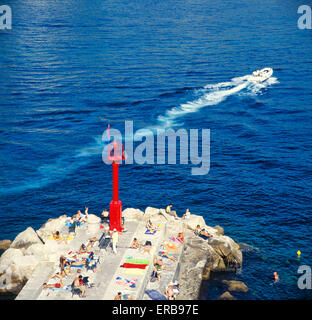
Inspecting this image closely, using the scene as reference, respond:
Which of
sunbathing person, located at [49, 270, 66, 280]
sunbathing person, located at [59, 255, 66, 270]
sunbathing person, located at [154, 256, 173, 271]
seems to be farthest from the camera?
sunbathing person, located at [154, 256, 173, 271]

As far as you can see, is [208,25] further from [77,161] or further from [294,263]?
[294,263]

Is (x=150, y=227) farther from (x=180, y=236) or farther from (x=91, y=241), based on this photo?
(x=91, y=241)

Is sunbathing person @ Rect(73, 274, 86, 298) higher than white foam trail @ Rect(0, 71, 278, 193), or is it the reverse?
white foam trail @ Rect(0, 71, 278, 193)

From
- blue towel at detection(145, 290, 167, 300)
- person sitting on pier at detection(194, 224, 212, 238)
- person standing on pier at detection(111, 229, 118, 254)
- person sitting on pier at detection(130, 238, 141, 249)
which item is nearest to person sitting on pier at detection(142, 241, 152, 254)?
person sitting on pier at detection(130, 238, 141, 249)

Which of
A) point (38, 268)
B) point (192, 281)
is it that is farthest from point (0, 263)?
point (192, 281)

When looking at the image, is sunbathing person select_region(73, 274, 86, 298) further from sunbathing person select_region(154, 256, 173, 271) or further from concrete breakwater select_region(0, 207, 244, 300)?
sunbathing person select_region(154, 256, 173, 271)

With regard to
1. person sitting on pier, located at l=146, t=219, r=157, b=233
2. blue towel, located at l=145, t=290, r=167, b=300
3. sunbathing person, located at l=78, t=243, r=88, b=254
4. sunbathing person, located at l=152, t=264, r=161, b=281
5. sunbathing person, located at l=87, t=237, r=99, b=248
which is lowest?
blue towel, located at l=145, t=290, r=167, b=300

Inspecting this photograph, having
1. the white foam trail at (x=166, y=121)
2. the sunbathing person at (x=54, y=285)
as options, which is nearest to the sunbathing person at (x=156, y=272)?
the sunbathing person at (x=54, y=285)
